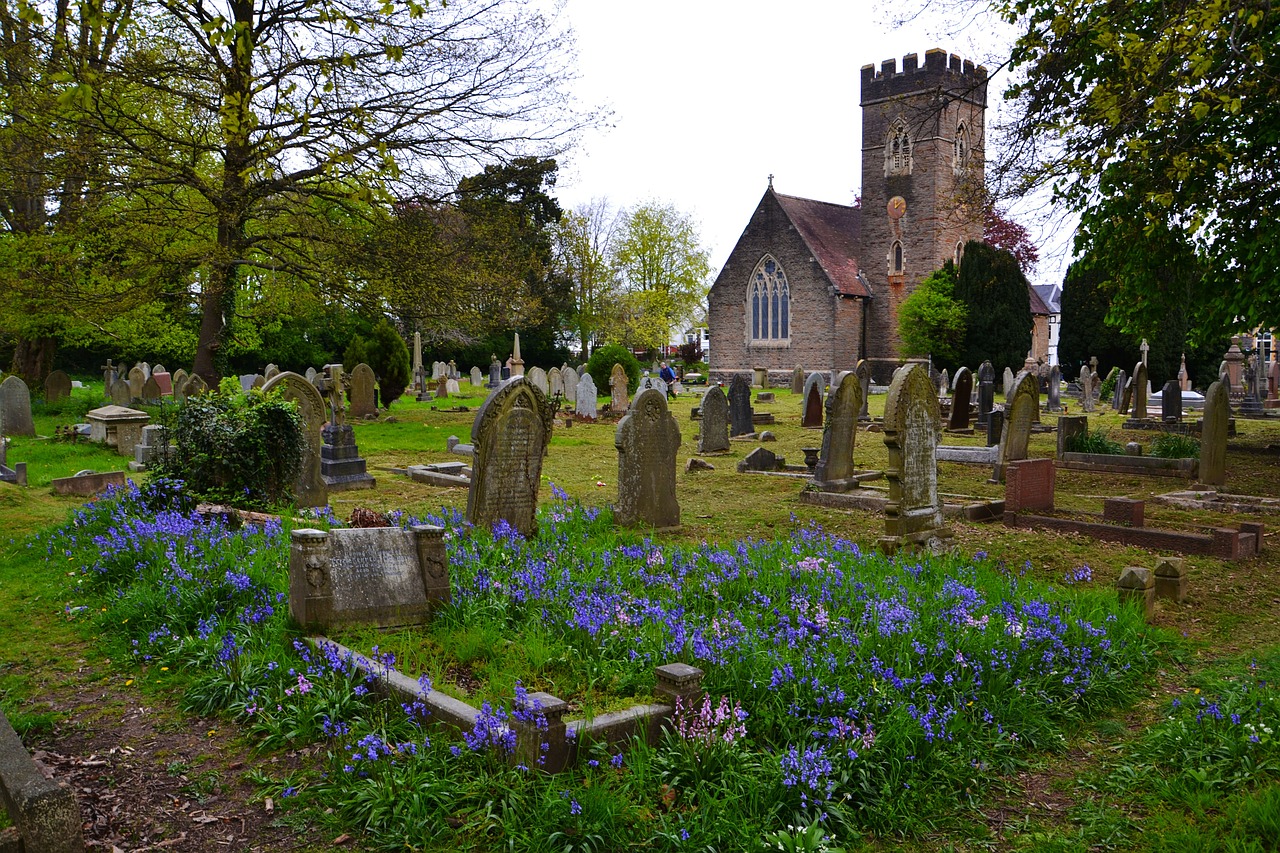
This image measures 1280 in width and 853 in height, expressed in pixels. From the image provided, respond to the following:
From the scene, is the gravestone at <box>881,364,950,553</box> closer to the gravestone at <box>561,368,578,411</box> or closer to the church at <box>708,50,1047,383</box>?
the gravestone at <box>561,368,578,411</box>

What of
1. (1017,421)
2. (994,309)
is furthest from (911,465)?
(994,309)

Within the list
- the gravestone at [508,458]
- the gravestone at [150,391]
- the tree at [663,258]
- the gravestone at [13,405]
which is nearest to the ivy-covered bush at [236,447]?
the gravestone at [508,458]

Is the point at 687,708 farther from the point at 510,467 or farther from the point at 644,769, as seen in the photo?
the point at 510,467

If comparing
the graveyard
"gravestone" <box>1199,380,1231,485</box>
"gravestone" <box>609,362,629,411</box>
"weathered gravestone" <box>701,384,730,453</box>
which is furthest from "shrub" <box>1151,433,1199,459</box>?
"gravestone" <box>609,362,629,411</box>

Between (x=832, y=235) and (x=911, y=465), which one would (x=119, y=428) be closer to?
(x=911, y=465)

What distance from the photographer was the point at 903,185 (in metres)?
41.5

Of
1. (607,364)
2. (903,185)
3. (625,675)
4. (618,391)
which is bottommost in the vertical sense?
(625,675)

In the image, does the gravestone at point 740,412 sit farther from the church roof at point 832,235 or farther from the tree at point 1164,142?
the church roof at point 832,235

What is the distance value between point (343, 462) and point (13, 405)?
313 inches

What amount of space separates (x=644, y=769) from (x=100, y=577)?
5.04 meters

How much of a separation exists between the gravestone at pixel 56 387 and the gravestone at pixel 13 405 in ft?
18.1

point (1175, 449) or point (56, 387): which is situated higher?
point (56, 387)

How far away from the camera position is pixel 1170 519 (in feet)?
33.7

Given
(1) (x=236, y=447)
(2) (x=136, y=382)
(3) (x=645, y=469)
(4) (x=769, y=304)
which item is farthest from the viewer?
(4) (x=769, y=304)
